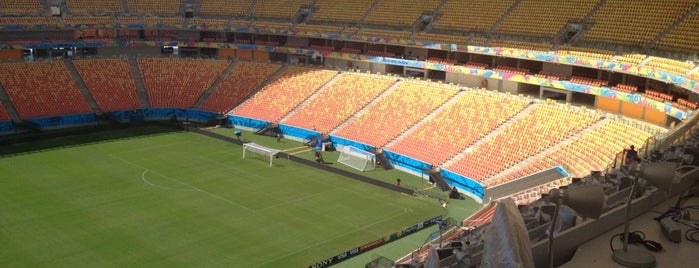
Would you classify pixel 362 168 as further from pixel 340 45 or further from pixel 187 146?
pixel 340 45

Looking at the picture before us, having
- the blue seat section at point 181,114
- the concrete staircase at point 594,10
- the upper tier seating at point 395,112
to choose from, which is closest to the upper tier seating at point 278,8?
the blue seat section at point 181,114

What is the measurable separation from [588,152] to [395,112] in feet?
50.8

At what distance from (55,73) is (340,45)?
23769 mm

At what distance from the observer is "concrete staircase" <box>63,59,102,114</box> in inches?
2026

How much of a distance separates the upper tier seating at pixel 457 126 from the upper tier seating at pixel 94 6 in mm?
33858

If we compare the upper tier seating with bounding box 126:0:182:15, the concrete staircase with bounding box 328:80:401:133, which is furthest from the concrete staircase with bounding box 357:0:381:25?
the upper tier seating with bounding box 126:0:182:15

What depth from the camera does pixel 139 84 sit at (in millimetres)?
55719

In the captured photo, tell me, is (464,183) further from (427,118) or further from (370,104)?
(370,104)

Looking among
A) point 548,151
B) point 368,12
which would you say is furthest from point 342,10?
point 548,151

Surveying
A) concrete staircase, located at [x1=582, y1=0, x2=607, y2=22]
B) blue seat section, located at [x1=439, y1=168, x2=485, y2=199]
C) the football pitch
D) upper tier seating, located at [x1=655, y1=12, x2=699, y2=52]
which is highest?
concrete staircase, located at [x1=582, y1=0, x2=607, y2=22]

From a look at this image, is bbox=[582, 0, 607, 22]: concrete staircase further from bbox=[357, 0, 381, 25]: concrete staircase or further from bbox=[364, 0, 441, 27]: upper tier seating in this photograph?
bbox=[357, 0, 381, 25]: concrete staircase

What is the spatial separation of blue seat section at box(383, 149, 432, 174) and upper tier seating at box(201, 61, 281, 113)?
686 inches

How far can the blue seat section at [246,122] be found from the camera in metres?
50.0

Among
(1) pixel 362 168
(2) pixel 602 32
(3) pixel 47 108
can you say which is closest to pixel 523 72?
(2) pixel 602 32
